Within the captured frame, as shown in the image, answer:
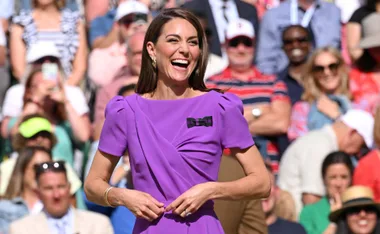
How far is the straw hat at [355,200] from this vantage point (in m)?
8.16

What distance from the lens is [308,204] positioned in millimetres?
9086

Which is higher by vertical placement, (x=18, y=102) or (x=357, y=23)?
(x=357, y=23)

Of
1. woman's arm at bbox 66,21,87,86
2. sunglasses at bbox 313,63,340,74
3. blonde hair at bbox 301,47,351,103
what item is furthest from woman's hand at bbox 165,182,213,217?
woman's arm at bbox 66,21,87,86

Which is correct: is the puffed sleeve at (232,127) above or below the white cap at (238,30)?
below

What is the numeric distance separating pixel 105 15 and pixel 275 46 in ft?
5.96

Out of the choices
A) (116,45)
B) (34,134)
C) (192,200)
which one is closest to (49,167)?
(34,134)

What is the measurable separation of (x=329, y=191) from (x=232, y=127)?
4.78m

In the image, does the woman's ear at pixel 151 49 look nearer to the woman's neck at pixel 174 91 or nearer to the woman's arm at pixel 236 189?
the woman's neck at pixel 174 91

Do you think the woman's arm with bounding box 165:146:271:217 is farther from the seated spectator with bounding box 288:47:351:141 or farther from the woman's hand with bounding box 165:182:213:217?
the seated spectator with bounding box 288:47:351:141

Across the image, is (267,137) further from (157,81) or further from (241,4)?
(157,81)

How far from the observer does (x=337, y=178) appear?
9.01 m

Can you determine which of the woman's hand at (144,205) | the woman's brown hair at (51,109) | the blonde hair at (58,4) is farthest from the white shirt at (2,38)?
the woman's hand at (144,205)

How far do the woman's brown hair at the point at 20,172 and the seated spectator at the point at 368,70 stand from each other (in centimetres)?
329

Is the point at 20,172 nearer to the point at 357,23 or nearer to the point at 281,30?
the point at 281,30
